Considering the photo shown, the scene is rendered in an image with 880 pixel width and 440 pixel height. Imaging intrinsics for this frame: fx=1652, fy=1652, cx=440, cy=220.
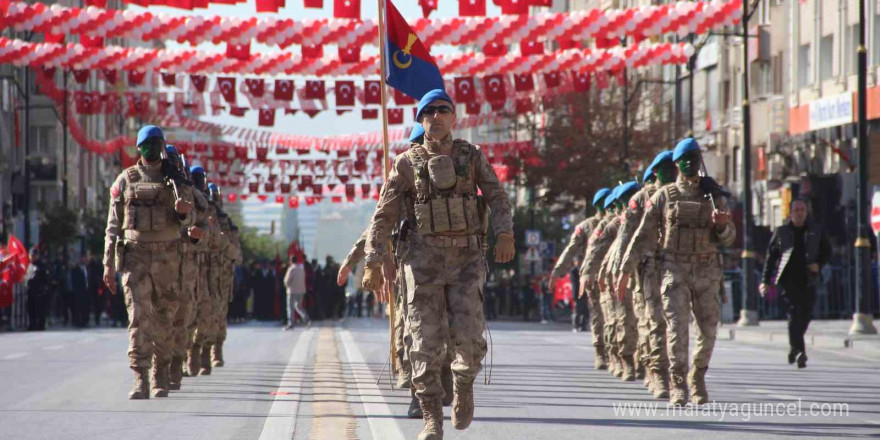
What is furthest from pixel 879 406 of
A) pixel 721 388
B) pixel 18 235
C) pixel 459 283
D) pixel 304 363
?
pixel 18 235

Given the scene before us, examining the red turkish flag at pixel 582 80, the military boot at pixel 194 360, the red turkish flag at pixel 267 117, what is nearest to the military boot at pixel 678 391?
the military boot at pixel 194 360

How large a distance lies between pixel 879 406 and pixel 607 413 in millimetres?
2349

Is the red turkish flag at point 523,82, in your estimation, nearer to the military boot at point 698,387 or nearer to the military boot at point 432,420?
the military boot at point 698,387

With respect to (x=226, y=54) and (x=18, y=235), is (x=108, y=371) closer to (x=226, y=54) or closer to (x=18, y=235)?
(x=226, y=54)

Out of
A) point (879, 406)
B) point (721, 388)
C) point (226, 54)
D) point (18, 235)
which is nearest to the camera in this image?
point (879, 406)

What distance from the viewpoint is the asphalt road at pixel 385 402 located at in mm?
10594

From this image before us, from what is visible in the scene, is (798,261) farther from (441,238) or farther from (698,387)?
(441,238)

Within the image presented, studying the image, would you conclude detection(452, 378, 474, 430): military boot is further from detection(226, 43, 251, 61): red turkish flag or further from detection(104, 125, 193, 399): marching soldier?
detection(226, 43, 251, 61): red turkish flag

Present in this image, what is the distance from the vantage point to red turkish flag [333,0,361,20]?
24.9 m

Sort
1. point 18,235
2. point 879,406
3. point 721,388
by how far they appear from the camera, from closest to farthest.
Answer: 1. point 879,406
2. point 721,388
3. point 18,235

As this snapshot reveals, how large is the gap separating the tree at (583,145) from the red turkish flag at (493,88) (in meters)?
16.9

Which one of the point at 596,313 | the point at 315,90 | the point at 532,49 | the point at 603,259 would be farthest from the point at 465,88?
the point at 603,259

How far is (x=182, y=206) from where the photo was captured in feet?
43.1

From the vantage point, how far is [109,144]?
175 feet
